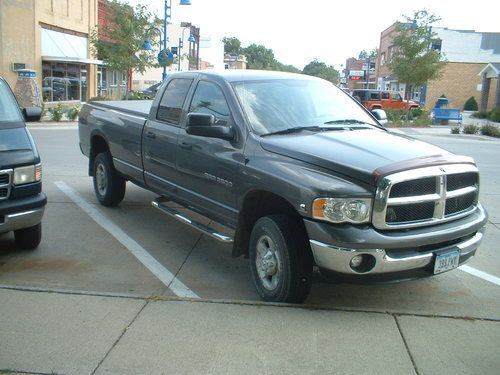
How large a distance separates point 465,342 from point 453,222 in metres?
0.99

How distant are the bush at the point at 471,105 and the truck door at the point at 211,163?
47.7 m

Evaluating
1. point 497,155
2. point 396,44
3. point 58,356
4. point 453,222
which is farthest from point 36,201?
point 396,44

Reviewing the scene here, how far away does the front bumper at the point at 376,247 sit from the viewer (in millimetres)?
3902

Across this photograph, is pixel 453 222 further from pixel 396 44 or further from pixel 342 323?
pixel 396 44

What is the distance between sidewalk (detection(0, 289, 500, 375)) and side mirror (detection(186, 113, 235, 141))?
1.48 meters

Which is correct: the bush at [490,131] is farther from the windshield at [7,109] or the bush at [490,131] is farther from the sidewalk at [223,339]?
the windshield at [7,109]

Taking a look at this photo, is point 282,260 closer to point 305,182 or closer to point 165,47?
point 305,182

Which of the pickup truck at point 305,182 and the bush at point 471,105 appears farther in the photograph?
the bush at point 471,105

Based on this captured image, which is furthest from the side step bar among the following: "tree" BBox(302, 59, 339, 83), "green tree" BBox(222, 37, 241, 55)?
"green tree" BBox(222, 37, 241, 55)

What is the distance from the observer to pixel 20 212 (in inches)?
204

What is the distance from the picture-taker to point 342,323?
407 cm

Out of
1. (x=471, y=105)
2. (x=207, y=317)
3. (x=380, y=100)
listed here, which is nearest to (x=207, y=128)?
(x=207, y=317)

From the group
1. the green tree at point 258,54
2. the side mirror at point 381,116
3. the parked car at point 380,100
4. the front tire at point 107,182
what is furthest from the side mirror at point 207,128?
the green tree at point 258,54

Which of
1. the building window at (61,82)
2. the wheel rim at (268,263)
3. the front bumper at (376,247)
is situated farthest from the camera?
the building window at (61,82)
